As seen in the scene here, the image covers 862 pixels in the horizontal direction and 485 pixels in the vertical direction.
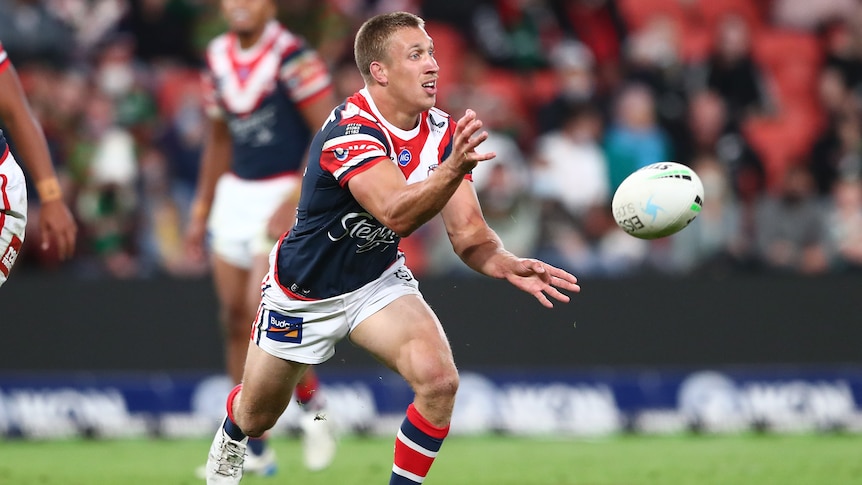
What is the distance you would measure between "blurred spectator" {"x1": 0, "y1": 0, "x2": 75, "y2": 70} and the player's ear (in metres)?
8.74

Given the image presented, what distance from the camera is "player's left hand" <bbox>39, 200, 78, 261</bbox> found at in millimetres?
6145

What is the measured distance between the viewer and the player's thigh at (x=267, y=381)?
6.16m

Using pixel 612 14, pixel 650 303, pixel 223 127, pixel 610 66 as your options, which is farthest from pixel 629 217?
pixel 612 14

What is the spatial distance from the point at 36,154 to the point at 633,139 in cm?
727

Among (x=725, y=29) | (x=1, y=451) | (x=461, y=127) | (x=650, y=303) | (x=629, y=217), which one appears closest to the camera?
(x=461, y=127)

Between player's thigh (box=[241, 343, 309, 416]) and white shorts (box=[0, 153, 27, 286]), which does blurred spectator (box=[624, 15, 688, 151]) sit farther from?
white shorts (box=[0, 153, 27, 286])

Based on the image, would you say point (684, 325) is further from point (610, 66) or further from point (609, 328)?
point (610, 66)

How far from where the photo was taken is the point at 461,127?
520cm

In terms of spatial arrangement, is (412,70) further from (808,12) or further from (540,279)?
(808,12)

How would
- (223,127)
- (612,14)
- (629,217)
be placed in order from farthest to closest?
1. (612,14)
2. (223,127)
3. (629,217)

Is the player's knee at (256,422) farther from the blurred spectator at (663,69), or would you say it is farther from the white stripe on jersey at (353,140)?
the blurred spectator at (663,69)

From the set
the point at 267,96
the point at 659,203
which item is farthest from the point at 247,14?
the point at 659,203

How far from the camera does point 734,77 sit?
1310 cm

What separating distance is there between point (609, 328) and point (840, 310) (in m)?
1.91
